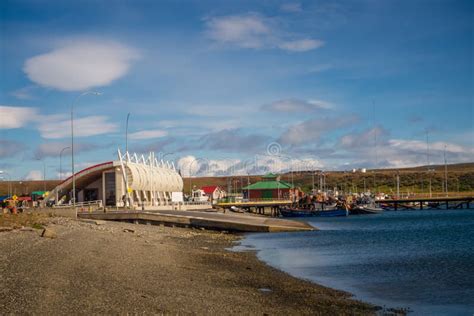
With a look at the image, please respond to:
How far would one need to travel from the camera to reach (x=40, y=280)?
1677 cm

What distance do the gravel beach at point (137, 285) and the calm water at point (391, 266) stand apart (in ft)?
5.97

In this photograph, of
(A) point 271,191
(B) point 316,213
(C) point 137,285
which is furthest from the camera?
(A) point 271,191

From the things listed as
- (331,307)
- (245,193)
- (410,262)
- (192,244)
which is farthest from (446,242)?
(245,193)

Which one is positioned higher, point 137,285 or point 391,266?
point 137,285

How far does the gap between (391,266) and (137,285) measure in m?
15.7

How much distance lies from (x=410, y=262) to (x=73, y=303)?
71.0ft

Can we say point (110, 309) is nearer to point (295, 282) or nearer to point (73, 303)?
point (73, 303)

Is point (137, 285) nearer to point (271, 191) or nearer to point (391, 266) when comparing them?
point (391, 266)

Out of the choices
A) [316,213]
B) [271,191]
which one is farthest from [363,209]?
[271,191]

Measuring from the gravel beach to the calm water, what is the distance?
182 cm

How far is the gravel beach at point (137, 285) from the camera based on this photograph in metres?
14.5

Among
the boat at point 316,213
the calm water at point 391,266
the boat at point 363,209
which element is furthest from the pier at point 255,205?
the calm water at point 391,266

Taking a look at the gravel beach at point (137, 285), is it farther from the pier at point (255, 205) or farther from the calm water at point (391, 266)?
the pier at point (255, 205)

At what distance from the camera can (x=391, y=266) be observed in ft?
96.6
